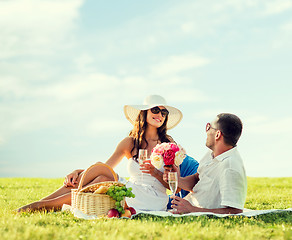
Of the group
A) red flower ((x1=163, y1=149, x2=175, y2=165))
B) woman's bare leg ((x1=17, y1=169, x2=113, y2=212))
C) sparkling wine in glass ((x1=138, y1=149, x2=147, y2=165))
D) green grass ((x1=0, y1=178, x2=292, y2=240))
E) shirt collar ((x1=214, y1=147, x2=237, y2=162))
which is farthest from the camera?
woman's bare leg ((x1=17, y1=169, x2=113, y2=212))

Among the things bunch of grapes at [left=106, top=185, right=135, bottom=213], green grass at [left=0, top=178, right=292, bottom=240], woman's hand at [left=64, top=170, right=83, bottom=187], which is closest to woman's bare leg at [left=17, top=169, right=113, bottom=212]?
woman's hand at [left=64, top=170, right=83, bottom=187]

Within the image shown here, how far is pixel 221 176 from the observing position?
5.48 metres

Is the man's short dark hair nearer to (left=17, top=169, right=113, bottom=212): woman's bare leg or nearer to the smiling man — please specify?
the smiling man

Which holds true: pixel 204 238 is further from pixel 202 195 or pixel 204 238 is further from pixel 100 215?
pixel 100 215

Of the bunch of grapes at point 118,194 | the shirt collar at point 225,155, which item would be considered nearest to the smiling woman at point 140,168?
the bunch of grapes at point 118,194

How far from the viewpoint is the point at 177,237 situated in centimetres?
391

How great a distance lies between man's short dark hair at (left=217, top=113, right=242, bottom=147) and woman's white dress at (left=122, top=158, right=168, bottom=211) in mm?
1604

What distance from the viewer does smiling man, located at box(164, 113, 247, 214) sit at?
17.7ft

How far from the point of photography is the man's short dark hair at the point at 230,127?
558 cm

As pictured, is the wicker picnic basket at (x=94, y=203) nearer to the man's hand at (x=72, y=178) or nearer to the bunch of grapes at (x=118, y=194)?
the bunch of grapes at (x=118, y=194)

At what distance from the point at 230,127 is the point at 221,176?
2.56ft

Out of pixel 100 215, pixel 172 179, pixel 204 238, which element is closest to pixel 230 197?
pixel 172 179

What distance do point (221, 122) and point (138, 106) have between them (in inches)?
89.2

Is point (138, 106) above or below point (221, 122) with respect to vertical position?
above
